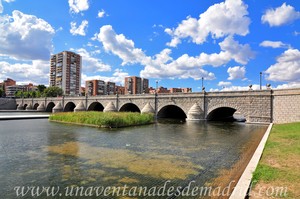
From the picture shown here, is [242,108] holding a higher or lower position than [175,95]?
lower

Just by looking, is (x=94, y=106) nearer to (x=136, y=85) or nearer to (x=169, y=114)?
(x=169, y=114)

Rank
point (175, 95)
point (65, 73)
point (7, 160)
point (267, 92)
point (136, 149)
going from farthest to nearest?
point (65, 73) < point (175, 95) < point (267, 92) < point (136, 149) < point (7, 160)

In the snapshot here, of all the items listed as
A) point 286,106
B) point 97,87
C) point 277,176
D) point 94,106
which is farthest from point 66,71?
point 277,176

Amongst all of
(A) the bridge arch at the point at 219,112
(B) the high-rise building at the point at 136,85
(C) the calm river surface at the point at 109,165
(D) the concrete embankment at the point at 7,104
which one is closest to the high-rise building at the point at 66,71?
(D) the concrete embankment at the point at 7,104

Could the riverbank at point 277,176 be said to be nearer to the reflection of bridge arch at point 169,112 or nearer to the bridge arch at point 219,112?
the bridge arch at point 219,112

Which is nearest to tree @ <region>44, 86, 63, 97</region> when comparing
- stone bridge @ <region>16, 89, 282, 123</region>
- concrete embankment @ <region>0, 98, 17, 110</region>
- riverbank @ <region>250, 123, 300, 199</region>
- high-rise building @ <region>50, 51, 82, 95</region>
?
concrete embankment @ <region>0, 98, 17, 110</region>

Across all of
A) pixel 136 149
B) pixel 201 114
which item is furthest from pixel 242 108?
pixel 136 149

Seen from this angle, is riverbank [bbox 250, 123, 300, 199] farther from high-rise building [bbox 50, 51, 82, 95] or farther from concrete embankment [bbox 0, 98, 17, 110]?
high-rise building [bbox 50, 51, 82, 95]

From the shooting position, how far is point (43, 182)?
289 inches

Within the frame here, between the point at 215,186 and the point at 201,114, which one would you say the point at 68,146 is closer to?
the point at 215,186

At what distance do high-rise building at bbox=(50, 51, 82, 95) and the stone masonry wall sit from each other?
11414cm

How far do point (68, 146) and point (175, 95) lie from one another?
28.6 metres

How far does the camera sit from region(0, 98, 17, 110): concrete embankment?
92812mm

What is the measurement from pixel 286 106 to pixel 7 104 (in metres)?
111
